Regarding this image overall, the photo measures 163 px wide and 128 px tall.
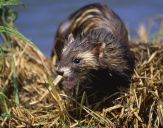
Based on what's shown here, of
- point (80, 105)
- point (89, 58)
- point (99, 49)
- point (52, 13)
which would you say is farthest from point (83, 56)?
point (52, 13)

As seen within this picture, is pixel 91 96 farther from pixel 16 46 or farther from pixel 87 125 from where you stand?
pixel 16 46

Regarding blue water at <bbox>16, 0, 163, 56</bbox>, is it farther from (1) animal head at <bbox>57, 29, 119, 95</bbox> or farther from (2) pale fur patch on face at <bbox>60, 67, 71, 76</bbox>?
(2) pale fur patch on face at <bbox>60, 67, 71, 76</bbox>

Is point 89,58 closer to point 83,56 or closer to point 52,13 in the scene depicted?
point 83,56

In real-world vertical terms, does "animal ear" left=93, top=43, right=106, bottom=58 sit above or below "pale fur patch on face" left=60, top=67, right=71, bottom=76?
above

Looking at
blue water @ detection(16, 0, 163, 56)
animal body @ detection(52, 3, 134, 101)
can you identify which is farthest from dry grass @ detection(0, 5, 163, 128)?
blue water @ detection(16, 0, 163, 56)

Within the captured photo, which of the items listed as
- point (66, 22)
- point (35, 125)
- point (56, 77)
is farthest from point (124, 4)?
point (35, 125)
